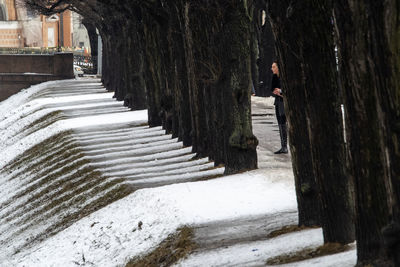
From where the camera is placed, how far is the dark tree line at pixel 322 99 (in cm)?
719

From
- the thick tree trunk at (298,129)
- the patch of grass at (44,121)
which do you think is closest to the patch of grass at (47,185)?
the thick tree trunk at (298,129)

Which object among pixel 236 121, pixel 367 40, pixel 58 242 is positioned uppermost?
pixel 367 40

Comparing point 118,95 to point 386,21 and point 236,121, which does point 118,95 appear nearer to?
point 236,121

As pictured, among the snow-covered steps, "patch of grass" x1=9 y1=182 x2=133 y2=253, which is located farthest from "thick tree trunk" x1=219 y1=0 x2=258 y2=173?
"patch of grass" x1=9 y1=182 x2=133 y2=253

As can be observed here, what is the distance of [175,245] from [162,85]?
531 inches

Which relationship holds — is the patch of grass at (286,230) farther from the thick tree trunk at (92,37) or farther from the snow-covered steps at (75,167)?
the thick tree trunk at (92,37)

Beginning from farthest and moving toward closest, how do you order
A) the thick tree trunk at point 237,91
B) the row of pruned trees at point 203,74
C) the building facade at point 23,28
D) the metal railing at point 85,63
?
the building facade at point 23,28
the metal railing at point 85,63
the row of pruned trees at point 203,74
the thick tree trunk at point 237,91

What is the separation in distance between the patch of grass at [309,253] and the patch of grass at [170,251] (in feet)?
4.78

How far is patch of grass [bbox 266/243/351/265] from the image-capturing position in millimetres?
9422

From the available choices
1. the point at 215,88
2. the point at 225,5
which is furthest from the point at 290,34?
the point at 215,88

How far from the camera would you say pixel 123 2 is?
26812 millimetres

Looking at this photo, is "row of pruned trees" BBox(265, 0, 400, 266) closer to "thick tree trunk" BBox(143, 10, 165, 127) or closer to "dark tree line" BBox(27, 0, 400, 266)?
"dark tree line" BBox(27, 0, 400, 266)

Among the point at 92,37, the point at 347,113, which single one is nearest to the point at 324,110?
Answer: the point at 347,113

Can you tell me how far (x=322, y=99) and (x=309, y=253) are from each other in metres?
1.53
